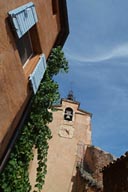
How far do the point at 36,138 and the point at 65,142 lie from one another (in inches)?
469

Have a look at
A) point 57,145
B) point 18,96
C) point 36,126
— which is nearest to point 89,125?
point 57,145

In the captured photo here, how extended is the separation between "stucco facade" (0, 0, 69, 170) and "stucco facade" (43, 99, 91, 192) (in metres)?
10.4

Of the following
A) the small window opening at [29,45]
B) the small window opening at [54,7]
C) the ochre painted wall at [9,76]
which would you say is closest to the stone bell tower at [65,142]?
the small window opening at [54,7]

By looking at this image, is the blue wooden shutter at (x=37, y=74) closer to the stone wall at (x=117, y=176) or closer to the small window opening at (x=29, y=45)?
the small window opening at (x=29, y=45)

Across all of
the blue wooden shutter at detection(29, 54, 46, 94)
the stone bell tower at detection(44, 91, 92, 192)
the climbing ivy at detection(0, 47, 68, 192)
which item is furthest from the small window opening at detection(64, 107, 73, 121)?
the blue wooden shutter at detection(29, 54, 46, 94)

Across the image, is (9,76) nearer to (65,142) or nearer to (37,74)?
(37,74)

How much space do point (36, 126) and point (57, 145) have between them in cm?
1168

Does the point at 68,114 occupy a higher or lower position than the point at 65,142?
higher

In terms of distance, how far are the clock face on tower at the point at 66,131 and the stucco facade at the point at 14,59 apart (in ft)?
43.6

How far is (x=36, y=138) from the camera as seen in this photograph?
821cm

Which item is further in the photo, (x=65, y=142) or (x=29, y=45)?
(x=65, y=142)

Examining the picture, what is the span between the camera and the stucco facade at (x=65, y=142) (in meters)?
17.6

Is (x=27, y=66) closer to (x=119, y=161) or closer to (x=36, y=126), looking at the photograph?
(x=36, y=126)

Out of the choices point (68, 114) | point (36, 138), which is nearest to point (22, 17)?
point (36, 138)
